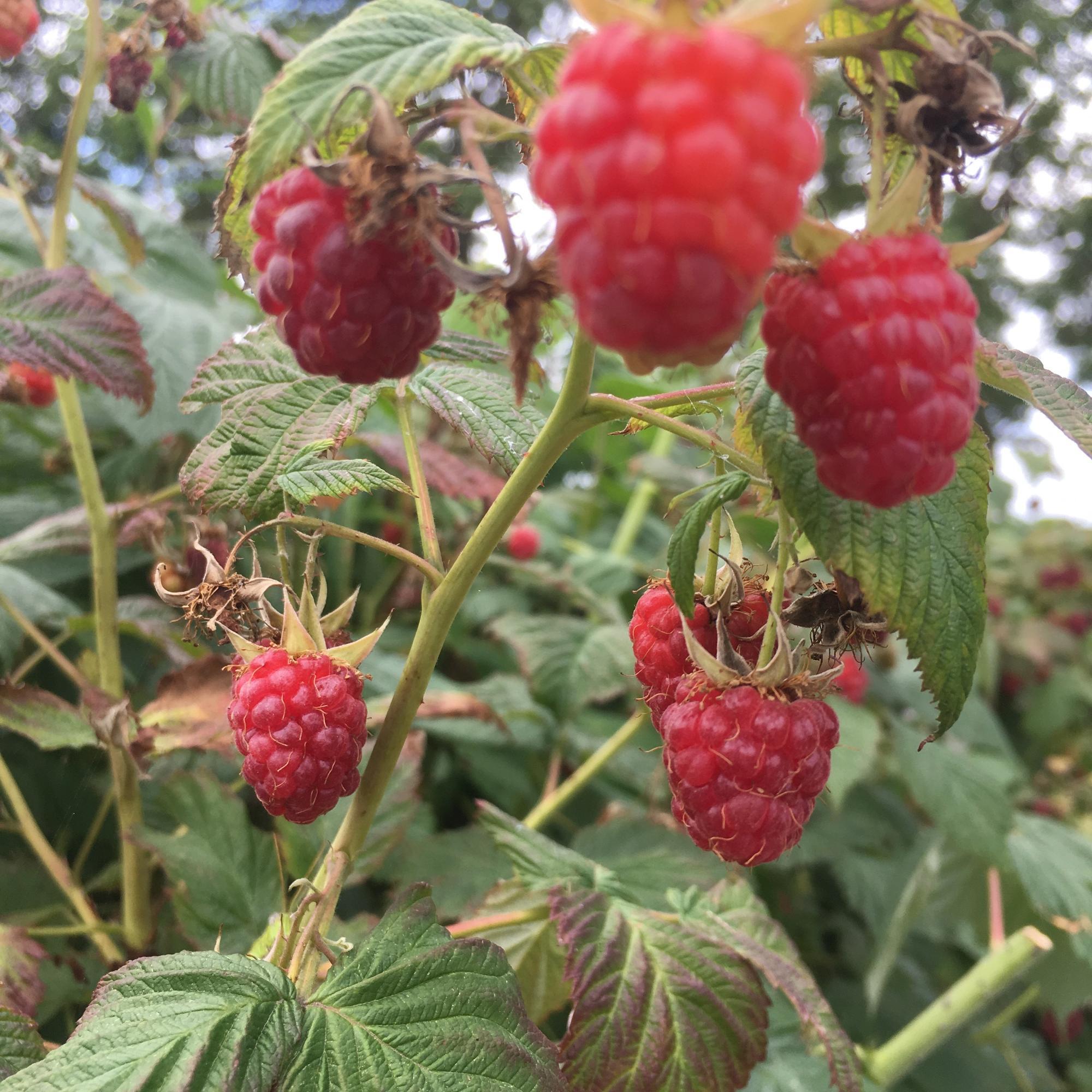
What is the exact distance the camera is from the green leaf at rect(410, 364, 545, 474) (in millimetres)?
800

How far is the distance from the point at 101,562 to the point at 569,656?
733 mm

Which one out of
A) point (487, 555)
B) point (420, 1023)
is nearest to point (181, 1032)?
point (420, 1023)

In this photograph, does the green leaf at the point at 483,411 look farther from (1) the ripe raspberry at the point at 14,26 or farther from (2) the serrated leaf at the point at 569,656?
(1) the ripe raspberry at the point at 14,26

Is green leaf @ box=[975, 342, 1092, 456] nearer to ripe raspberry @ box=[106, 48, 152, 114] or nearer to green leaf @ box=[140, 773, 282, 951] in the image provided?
green leaf @ box=[140, 773, 282, 951]

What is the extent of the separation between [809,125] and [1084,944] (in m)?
1.82

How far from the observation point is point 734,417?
79 cm

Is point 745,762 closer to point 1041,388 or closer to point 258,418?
point 1041,388

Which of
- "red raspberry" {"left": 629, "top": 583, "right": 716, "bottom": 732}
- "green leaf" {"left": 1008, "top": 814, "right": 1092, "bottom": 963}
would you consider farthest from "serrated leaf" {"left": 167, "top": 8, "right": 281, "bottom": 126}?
"green leaf" {"left": 1008, "top": 814, "right": 1092, "bottom": 963}

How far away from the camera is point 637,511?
7.55 feet

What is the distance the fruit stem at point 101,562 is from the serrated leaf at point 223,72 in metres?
0.32

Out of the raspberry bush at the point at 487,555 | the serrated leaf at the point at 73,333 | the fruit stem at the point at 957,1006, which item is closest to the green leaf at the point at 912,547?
the raspberry bush at the point at 487,555

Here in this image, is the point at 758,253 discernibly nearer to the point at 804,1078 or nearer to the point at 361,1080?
the point at 361,1080

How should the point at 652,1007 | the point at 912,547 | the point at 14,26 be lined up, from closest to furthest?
1. the point at 912,547
2. the point at 652,1007
3. the point at 14,26

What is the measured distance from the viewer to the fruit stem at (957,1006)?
4.64 feet
